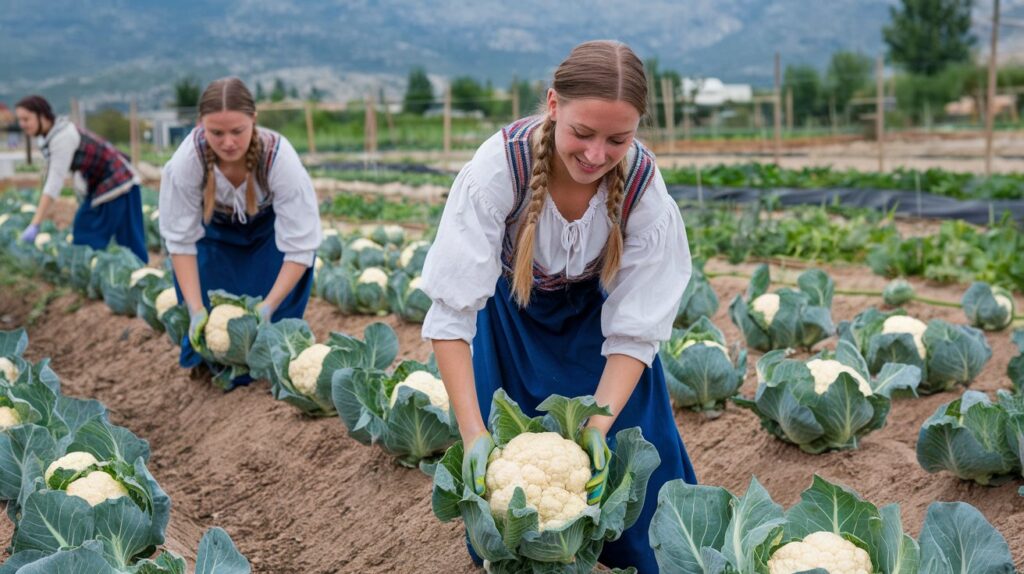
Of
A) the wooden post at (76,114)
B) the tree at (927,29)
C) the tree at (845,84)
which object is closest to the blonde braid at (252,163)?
the wooden post at (76,114)

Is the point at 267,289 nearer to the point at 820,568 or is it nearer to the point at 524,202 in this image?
the point at 524,202

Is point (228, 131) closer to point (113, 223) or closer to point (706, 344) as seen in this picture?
point (706, 344)

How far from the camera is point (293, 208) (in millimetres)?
5438

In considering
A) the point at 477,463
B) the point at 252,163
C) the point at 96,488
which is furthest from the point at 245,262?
the point at 477,463

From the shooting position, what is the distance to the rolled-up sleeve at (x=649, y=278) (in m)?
3.00

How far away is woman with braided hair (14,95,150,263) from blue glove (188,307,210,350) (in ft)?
12.6

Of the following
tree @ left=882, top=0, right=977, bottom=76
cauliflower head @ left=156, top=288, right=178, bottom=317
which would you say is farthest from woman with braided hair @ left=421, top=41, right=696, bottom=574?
tree @ left=882, top=0, right=977, bottom=76

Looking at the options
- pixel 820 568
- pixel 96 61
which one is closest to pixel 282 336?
pixel 820 568

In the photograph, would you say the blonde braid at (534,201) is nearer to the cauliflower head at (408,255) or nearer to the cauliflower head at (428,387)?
the cauliflower head at (428,387)

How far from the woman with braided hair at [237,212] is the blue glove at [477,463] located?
2.50m

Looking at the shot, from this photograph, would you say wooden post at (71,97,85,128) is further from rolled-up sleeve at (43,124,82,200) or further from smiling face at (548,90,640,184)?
smiling face at (548,90,640,184)

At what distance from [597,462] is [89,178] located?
751 cm

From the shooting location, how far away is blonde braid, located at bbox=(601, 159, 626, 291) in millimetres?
2949

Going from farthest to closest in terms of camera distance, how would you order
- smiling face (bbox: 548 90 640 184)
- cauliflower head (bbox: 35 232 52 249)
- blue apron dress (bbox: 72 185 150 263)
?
cauliflower head (bbox: 35 232 52 249), blue apron dress (bbox: 72 185 150 263), smiling face (bbox: 548 90 640 184)
